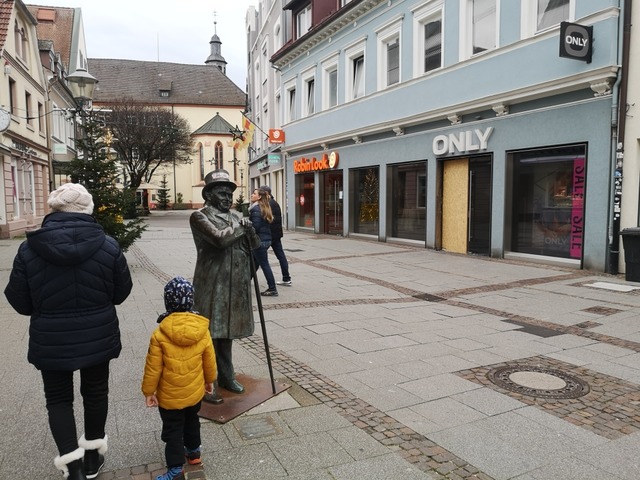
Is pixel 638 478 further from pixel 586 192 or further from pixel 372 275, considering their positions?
pixel 586 192

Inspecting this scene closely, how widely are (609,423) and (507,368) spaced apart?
1277mm

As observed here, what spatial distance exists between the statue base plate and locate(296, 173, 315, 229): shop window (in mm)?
18680

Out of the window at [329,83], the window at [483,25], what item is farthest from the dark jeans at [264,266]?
the window at [329,83]

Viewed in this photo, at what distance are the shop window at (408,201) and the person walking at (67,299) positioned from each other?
13513 millimetres

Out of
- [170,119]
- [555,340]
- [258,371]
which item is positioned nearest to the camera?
[258,371]

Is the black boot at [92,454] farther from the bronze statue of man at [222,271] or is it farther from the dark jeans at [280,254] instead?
the dark jeans at [280,254]

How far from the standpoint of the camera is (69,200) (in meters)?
2.90

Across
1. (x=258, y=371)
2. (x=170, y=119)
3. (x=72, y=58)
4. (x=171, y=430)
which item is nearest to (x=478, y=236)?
(x=258, y=371)

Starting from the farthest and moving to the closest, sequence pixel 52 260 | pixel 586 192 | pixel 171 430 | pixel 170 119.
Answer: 1. pixel 170 119
2. pixel 586 192
3. pixel 171 430
4. pixel 52 260

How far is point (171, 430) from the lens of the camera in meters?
2.98

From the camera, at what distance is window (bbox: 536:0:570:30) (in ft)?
36.8

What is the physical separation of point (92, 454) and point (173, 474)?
1.77ft

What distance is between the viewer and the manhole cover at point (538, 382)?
4422 mm

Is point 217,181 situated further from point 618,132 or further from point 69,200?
point 618,132
